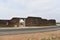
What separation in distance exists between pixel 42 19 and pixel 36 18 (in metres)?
2.77

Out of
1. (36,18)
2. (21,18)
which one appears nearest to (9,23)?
(21,18)

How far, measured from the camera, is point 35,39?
1972 cm

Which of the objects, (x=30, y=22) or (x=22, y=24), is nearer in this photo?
(x=22, y=24)

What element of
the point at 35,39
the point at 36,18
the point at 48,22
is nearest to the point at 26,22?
the point at 36,18

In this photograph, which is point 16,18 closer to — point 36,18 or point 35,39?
point 36,18

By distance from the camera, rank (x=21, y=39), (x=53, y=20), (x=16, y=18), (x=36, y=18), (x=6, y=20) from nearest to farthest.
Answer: (x=21, y=39) < (x=6, y=20) < (x=16, y=18) < (x=36, y=18) < (x=53, y=20)

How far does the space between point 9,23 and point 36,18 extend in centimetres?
1403

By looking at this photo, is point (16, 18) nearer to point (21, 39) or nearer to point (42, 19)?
point (42, 19)

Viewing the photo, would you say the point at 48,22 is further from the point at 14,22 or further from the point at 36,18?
the point at 14,22

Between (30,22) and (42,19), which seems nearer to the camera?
(30,22)

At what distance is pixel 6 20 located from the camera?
1821 inches

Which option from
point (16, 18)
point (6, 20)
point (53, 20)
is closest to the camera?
point (6, 20)

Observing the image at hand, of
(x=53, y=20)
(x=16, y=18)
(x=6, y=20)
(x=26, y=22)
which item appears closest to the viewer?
(x=6, y=20)

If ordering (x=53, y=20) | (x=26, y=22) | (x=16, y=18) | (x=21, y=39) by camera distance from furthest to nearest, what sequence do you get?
(x=53, y=20), (x=26, y=22), (x=16, y=18), (x=21, y=39)
